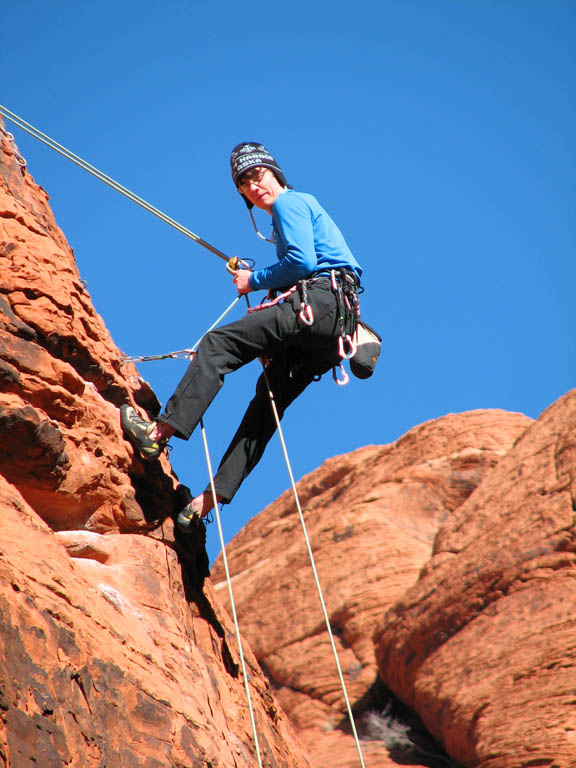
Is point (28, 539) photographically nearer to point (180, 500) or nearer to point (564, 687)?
point (180, 500)

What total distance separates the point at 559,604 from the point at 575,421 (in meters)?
2.50

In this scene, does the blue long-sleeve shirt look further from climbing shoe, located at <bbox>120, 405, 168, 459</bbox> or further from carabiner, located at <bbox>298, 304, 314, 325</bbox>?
climbing shoe, located at <bbox>120, 405, 168, 459</bbox>

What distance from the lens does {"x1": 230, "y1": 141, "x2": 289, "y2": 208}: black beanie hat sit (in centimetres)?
737

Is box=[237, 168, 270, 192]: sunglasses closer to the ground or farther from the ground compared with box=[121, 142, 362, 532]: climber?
farther from the ground

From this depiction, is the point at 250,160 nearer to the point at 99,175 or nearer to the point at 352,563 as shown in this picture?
the point at 99,175

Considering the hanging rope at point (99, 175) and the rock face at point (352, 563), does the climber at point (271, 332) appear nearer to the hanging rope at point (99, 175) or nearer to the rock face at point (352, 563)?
the hanging rope at point (99, 175)

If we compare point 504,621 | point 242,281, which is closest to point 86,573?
point 242,281

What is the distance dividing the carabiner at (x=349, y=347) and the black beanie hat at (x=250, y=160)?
52.3 inches

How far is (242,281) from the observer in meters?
7.27

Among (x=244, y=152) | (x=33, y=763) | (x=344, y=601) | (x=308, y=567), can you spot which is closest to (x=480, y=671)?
(x=344, y=601)

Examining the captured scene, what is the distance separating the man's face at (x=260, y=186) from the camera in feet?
24.2

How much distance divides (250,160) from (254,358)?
1603 mm

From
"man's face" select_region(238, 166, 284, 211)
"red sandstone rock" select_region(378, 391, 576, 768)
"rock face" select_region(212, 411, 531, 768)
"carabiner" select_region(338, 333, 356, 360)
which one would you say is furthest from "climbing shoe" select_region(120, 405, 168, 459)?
"rock face" select_region(212, 411, 531, 768)

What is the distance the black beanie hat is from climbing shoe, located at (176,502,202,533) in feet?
8.33
